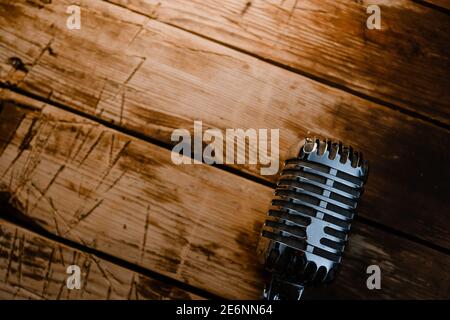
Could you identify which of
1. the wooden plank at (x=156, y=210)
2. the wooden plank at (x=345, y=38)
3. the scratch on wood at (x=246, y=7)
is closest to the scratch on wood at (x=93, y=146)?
the wooden plank at (x=156, y=210)

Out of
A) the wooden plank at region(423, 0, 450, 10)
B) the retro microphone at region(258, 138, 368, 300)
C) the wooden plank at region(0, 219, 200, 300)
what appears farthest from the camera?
the wooden plank at region(423, 0, 450, 10)

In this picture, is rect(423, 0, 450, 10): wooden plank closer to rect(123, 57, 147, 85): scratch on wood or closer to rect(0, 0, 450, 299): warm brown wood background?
rect(0, 0, 450, 299): warm brown wood background

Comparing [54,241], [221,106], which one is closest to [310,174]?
[221,106]

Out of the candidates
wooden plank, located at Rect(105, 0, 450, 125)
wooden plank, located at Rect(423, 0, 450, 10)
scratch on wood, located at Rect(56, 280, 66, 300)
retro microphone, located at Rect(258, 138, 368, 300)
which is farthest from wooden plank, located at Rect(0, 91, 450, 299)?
wooden plank, located at Rect(423, 0, 450, 10)

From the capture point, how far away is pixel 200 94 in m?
1.05

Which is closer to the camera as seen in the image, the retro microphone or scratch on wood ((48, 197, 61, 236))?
the retro microphone

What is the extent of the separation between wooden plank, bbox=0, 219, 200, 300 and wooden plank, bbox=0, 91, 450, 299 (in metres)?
0.04

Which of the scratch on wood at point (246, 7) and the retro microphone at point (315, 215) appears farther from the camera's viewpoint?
the scratch on wood at point (246, 7)

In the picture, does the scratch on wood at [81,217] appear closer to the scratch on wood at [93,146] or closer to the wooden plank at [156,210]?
the wooden plank at [156,210]

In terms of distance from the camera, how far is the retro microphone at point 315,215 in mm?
738

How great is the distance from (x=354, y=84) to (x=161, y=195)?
65 cm

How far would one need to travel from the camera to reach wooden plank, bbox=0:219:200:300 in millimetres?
985

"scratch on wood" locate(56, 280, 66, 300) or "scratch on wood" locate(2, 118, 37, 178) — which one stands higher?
"scratch on wood" locate(2, 118, 37, 178)
